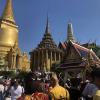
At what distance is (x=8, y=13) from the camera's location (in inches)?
2987

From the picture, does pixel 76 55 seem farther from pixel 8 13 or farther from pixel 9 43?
pixel 8 13

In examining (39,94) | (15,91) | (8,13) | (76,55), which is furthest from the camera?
(8,13)

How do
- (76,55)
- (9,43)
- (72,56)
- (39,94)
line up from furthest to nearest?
1. (9,43)
2. (72,56)
3. (76,55)
4. (39,94)

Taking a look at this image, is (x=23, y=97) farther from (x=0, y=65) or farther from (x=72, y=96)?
(x=0, y=65)

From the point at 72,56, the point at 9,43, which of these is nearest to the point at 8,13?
the point at 9,43

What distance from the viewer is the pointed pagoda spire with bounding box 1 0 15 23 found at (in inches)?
2958

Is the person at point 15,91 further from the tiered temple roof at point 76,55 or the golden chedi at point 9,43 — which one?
the golden chedi at point 9,43

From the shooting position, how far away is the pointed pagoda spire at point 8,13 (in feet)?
246

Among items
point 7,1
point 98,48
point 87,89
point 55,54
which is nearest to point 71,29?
point 7,1

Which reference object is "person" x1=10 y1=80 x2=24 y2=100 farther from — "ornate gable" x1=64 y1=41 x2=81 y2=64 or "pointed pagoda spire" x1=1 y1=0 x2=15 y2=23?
"pointed pagoda spire" x1=1 y1=0 x2=15 y2=23

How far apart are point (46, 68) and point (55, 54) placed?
3.10 m

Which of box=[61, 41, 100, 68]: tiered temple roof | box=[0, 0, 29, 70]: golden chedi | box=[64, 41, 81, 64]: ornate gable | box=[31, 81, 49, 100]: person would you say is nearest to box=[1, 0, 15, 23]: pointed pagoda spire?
box=[0, 0, 29, 70]: golden chedi

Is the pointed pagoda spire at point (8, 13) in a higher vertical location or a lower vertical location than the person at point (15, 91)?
higher

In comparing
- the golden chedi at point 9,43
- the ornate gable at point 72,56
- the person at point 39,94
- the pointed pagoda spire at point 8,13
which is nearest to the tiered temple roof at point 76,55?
the ornate gable at point 72,56
